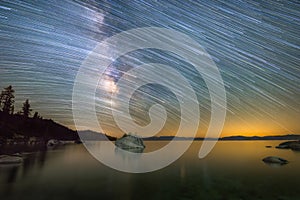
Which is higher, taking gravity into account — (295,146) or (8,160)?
(295,146)

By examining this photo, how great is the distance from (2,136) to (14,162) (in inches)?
1287

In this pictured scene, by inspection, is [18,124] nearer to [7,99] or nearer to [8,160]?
[7,99]

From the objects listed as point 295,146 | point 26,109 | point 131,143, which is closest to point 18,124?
point 26,109

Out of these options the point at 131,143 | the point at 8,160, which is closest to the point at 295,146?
the point at 131,143

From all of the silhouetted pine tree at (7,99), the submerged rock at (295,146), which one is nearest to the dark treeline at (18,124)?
the silhouetted pine tree at (7,99)

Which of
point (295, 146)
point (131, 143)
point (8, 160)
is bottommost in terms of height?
point (8, 160)

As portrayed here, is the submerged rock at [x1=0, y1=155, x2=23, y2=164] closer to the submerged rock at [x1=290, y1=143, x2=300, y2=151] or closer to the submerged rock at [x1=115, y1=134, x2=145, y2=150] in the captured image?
the submerged rock at [x1=115, y1=134, x2=145, y2=150]

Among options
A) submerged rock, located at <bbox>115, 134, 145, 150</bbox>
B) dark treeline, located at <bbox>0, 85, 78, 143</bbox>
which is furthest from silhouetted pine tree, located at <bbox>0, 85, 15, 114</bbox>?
submerged rock, located at <bbox>115, 134, 145, 150</bbox>

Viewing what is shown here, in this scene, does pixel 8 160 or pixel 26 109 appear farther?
pixel 26 109

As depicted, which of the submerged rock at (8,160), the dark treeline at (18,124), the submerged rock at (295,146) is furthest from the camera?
the submerged rock at (295,146)

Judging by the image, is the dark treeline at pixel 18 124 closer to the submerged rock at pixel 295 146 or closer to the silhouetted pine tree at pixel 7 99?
the silhouetted pine tree at pixel 7 99

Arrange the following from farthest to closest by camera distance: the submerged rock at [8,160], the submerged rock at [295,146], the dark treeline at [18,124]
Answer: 1. the submerged rock at [295,146]
2. the dark treeline at [18,124]
3. the submerged rock at [8,160]

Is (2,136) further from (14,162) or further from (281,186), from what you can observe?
(281,186)

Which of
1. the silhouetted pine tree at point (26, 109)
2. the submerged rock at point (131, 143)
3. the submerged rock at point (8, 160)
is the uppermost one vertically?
the silhouetted pine tree at point (26, 109)
